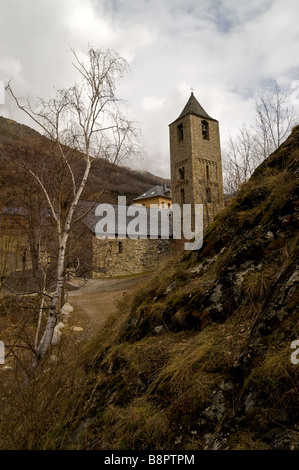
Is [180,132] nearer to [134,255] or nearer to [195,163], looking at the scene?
[195,163]

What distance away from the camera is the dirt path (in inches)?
398

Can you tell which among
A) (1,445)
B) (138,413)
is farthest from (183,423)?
(1,445)

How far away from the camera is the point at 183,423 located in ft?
6.98

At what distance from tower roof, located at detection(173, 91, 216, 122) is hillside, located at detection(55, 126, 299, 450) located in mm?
23844

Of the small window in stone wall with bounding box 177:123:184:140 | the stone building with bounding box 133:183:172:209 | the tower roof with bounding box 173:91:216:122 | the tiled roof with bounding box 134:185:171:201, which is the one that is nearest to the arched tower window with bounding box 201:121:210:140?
the tower roof with bounding box 173:91:216:122

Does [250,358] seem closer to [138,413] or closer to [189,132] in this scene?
[138,413]

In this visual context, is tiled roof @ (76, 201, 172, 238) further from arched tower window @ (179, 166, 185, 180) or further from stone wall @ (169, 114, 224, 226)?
arched tower window @ (179, 166, 185, 180)

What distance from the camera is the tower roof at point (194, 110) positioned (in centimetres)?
2602

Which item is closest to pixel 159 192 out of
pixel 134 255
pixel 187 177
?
pixel 187 177

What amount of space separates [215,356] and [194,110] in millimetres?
27396

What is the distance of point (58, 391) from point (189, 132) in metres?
25.2

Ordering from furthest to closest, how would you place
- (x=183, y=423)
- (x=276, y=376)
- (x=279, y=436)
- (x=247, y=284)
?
(x=247, y=284)
(x=183, y=423)
(x=276, y=376)
(x=279, y=436)

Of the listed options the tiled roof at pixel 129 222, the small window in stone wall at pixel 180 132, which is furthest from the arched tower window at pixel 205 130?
the tiled roof at pixel 129 222

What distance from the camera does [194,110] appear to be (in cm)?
2625
